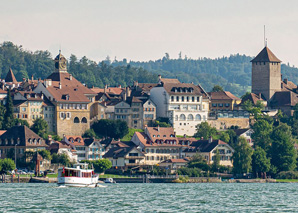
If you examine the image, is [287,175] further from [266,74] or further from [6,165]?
[266,74]

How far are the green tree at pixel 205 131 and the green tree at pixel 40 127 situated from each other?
2613 cm

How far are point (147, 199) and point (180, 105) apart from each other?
68143mm

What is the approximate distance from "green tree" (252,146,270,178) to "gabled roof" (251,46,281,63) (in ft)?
148

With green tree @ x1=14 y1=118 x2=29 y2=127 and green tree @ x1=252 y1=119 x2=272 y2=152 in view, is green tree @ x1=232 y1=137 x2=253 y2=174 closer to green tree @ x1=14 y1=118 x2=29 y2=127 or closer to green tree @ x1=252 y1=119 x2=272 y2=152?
green tree @ x1=252 y1=119 x2=272 y2=152

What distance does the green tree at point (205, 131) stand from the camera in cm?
15600

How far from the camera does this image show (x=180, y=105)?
160625 mm

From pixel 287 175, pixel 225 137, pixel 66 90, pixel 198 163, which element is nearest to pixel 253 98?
pixel 225 137

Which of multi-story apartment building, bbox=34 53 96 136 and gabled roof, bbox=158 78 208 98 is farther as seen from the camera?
gabled roof, bbox=158 78 208 98

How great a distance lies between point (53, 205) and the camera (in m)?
A: 84.3

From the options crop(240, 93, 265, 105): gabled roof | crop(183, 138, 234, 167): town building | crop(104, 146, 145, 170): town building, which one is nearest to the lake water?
crop(104, 146, 145, 170): town building

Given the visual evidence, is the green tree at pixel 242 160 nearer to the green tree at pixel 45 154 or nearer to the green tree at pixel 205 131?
the green tree at pixel 205 131

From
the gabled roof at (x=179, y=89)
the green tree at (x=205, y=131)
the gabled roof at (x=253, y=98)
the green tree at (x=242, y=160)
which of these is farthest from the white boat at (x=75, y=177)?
the gabled roof at (x=253, y=98)

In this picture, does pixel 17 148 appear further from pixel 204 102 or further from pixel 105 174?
pixel 204 102

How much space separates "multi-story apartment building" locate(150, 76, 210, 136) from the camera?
6294 inches
